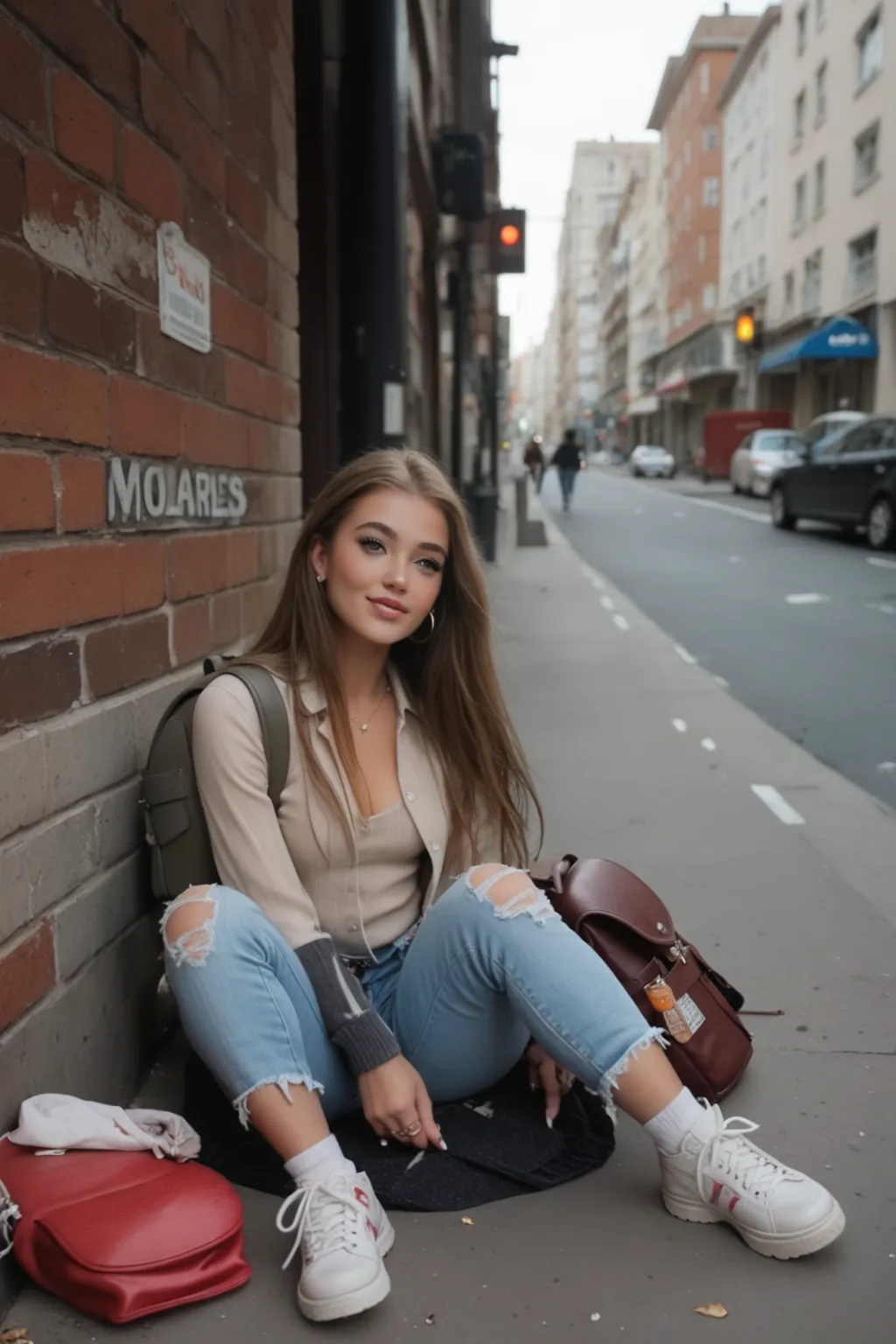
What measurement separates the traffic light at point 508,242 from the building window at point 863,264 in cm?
1762

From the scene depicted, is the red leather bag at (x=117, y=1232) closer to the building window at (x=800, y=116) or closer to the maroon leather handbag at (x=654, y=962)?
the maroon leather handbag at (x=654, y=962)

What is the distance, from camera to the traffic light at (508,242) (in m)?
13.6

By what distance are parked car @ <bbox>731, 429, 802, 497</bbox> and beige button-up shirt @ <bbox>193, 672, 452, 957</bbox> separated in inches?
1064

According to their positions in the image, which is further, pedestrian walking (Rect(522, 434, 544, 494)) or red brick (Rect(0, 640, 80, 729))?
pedestrian walking (Rect(522, 434, 544, 494))

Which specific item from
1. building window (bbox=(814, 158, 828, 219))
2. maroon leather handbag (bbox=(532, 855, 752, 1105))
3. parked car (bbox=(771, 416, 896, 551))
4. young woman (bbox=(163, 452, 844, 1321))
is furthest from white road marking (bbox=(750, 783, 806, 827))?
building window (bbox=(814, 158, 828, 219))

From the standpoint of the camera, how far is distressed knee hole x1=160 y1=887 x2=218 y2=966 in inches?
81.5

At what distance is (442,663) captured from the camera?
2627mm

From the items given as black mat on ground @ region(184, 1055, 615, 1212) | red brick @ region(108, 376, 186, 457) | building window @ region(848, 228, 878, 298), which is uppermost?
building window @ region(848, 228, 878, 298)

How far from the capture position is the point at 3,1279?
1918mm

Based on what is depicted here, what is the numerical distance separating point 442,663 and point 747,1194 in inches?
45.5

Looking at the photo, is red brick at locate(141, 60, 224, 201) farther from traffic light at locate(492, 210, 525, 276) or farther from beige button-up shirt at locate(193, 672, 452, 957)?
traffic light at locate(492, 210, 525, 276)

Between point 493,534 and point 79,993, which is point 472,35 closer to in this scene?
point 493,534

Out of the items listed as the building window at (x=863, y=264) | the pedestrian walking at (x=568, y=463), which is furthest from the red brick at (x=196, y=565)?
the building window at (x=863, y=264)

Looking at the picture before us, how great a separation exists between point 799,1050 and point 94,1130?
1.68 m
